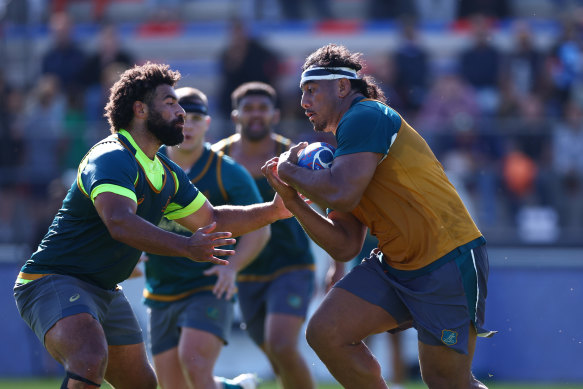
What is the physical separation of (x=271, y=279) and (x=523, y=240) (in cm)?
432

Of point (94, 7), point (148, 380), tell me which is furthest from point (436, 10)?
point (148, 380)

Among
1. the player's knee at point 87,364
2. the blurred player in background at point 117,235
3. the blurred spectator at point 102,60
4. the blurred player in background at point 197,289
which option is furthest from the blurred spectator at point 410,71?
the player's knee at point 87,364

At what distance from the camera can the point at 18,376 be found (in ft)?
39.7

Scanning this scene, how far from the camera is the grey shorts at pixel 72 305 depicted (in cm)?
557

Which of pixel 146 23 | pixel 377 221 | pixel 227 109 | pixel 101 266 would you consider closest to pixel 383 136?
pixel 377 221

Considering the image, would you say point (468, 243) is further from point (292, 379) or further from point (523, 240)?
point (523, 240)

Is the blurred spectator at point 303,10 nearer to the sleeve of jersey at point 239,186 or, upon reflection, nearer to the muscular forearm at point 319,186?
the sleeve of jersey at point 239,186

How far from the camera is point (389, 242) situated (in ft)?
19.0

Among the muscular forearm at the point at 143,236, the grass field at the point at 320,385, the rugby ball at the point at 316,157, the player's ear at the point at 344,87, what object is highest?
the player's ear at the point at 344,87

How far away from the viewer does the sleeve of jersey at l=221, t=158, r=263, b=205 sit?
24.4ft

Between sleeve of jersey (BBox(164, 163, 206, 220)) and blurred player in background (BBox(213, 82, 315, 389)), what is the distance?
199 centimetres

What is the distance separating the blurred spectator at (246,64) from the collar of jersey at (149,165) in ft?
23.9

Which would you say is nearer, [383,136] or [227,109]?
[383,136]

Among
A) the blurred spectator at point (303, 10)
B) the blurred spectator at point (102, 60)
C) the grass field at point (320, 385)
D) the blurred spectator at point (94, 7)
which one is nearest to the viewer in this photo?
the grass field at point (320, 385)
